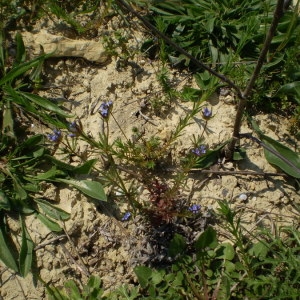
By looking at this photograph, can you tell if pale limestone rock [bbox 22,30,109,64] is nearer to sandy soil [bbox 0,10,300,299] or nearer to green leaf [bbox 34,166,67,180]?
sandy soil [bbox 0,10,300,299]

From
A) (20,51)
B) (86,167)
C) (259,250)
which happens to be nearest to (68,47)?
(20,51)

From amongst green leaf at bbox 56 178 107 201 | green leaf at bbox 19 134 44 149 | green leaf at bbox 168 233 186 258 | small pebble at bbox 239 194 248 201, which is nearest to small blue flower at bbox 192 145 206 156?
small pebble at bbox 239 194 248 201

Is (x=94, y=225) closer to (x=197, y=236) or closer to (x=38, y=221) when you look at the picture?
(x=38, y=221)

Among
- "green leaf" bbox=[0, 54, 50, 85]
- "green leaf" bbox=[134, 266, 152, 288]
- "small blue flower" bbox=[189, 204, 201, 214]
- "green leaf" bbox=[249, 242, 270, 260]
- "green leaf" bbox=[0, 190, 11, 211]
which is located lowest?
"green leaf" bbox=[134, 266, 152, 288]

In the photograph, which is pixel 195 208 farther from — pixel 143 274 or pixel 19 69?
pixel 19 69

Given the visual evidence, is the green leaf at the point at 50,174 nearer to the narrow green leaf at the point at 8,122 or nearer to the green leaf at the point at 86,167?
the green leaf at the point at 86,167

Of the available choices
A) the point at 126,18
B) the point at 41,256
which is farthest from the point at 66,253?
the point at 126,18

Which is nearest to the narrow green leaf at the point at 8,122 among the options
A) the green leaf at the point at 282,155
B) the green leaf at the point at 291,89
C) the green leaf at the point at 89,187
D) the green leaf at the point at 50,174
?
the green leaf at the point at 50,174
